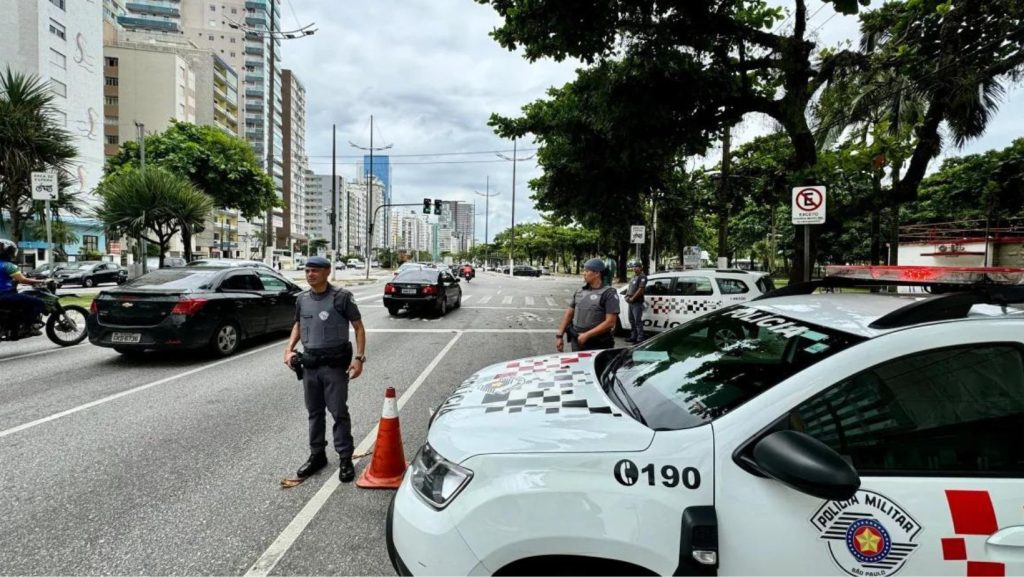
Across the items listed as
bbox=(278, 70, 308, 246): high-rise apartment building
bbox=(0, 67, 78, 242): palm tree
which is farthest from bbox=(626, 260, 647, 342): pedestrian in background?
bbox=(278, 70, 308, 246): high-rise apartment building

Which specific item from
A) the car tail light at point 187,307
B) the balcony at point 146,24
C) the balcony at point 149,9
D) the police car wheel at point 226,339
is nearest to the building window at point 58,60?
the police car wheel at point 226,339

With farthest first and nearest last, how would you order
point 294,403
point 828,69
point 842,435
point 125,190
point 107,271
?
point 107,271 < point 125,190 < point 828,69 < point 294,403 < point 842,435

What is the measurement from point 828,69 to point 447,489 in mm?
11306

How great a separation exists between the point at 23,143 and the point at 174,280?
28.0 ft

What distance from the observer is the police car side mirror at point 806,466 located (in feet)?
4.76

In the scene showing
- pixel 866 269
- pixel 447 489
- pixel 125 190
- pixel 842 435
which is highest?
pixel 125 190

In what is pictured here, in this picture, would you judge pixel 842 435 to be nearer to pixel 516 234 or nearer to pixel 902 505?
pixel 902 505

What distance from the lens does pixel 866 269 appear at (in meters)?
3.42

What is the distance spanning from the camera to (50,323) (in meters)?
8.56

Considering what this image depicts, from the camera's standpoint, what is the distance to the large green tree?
85.3 feet

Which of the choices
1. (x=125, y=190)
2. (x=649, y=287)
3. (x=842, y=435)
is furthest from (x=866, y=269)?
(x=125, y=190)

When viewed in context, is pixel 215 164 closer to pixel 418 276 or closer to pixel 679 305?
pixel 418 276

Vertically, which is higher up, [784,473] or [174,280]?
[174,280]

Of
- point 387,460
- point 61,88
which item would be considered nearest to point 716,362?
point 387,460
